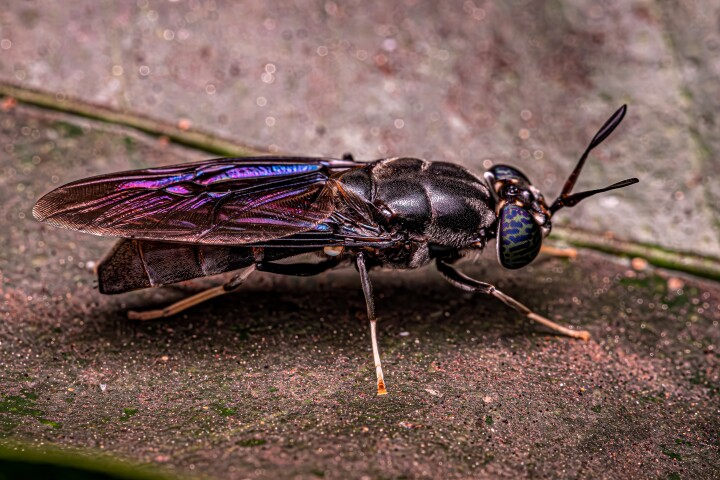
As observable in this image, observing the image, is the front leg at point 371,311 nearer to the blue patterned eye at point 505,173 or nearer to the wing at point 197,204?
the wing at point 197,204

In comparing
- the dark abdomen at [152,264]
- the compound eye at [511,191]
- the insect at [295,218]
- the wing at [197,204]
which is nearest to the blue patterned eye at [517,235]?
the insect at [295,218]

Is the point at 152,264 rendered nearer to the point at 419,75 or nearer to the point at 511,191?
the point at 511,191

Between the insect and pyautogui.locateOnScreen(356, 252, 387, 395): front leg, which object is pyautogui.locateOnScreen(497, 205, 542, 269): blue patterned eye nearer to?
the insect

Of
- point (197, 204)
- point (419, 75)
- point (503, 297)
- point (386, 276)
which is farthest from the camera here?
point (419, 75)

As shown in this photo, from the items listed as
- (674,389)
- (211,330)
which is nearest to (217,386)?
(211,330)

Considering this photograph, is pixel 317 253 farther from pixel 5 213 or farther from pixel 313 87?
pixel 5 213

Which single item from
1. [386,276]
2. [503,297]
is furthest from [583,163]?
[386,276]

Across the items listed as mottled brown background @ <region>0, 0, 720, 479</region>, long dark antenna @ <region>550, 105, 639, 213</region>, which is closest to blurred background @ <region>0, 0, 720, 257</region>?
mottled brown background @ <region>0, 0, 720, 479</region>
